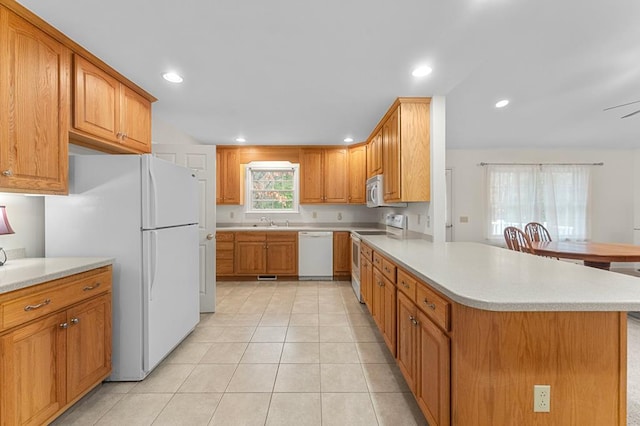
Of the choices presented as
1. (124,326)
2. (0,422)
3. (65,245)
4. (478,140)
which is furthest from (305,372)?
(478,140)

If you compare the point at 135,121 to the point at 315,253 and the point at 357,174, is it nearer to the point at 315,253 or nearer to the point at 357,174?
the point at 315,253

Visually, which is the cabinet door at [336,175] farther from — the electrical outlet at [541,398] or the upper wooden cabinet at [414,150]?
the electrical outlet at [541,398]

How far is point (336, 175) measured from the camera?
16.3 ft

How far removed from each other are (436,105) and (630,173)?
525cm

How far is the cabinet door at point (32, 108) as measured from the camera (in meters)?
1.51

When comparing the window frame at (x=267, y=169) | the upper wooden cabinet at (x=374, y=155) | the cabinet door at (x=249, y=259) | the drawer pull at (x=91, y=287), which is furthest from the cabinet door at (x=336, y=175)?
the drawer pull at (x=91, y=287)

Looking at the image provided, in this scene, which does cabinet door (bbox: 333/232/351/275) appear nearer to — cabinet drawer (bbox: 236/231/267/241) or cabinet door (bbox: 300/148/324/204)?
cabinet door (bbox: 300/148/324/204)

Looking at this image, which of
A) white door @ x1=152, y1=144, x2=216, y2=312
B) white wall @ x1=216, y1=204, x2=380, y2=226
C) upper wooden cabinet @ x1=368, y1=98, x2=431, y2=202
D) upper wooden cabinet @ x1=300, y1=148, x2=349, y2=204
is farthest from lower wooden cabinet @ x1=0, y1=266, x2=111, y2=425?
white wall @ x1=216, y1=204, x2=380, y2=226

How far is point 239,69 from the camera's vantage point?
89.0 inches

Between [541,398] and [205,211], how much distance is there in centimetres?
325

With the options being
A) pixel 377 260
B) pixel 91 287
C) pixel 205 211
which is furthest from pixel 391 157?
pixel 91 287

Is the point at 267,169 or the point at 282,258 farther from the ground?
the point at 267,169

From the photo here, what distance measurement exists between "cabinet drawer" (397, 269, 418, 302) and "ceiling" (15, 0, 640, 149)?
60.5 inches

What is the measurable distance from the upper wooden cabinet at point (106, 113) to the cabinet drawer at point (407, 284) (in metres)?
2.44
